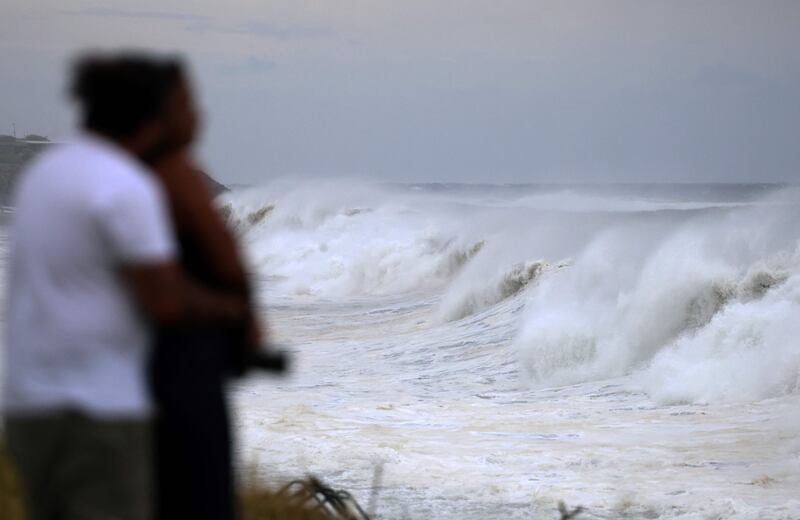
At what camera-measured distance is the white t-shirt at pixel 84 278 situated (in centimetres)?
199

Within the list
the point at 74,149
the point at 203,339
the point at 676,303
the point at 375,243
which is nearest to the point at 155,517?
the point at 203,339

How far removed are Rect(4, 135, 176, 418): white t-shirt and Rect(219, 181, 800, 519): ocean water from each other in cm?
42

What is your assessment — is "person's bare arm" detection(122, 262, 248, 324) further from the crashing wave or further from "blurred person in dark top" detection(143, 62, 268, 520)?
the crashing wave

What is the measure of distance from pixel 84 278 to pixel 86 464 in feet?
1.07

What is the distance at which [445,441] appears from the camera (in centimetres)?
1069

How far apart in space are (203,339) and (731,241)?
18.5 metres

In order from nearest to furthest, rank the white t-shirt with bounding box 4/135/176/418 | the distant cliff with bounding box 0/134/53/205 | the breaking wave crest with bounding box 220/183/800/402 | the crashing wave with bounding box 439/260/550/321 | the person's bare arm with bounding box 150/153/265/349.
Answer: the white t-shirt with bounding box 4/135/176/418, the person's bare arm with bounding box 150/153/265/349, the breaking wave crest with bounding box 220/183/800/402, the crashing wave with bounding box 439/260/550/321, the distant cliff with bounding box 0/134/53/205

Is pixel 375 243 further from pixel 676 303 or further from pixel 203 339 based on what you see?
pixel 203 339

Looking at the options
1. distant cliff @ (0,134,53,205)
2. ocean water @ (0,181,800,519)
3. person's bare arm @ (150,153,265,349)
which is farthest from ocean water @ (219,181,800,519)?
distant cliff @ (0,134,53,205)

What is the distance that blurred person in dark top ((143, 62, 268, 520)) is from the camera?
212cm

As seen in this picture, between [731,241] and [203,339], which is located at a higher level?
[203,339]

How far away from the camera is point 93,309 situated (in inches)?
79.8

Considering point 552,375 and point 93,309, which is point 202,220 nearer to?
point 93,309

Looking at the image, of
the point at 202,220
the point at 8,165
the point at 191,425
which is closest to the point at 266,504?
the point at 191,425
